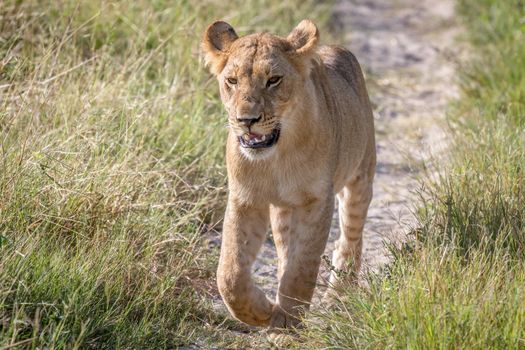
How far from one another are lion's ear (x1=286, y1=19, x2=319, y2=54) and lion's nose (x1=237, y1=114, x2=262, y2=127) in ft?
1.73

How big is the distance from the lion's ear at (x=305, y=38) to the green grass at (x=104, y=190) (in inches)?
37.3

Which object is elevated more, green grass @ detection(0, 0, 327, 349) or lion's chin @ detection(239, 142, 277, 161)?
lion's chin @ detection(239, 142, 277, 161)

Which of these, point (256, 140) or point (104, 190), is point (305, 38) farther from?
point (104, 190)

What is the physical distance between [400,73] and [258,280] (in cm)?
482

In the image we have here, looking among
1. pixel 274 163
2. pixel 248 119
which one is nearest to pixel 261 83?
pixel 248 119

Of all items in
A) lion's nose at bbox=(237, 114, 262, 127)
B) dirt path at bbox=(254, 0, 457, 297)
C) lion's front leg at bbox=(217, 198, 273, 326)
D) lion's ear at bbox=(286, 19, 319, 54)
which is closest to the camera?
lion's nose at bbox=(237, 114, 262, 127)

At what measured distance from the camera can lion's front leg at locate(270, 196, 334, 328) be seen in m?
4.60

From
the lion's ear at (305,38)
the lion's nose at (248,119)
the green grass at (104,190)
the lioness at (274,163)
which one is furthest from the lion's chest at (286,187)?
the lion's ear at (305,38)

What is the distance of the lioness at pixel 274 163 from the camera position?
4535mm

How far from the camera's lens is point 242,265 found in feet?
15.3

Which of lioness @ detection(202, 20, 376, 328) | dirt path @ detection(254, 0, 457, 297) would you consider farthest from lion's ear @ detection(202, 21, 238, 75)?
dirt path @ detection(254, 0, 457, 297)

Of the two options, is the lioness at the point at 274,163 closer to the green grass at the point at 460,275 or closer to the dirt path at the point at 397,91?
the dirt path at the point at 397,91

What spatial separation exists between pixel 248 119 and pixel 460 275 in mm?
1064

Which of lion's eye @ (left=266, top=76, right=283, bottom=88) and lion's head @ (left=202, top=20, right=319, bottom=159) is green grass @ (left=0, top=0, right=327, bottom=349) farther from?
lion's eye @ (left=266, top=76, right=283, bottom=88)
